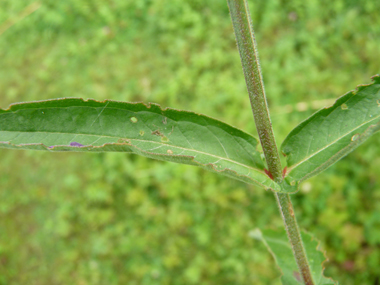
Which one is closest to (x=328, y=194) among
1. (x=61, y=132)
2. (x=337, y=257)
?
(x=337, y=257)

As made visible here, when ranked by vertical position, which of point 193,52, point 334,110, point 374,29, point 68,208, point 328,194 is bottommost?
point 334,110

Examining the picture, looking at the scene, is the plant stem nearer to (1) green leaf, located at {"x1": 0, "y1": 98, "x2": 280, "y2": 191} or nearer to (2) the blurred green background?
(1) green leaf, located at {"x1": 0, "y1": 98, "x2": 280, "y2": 191}

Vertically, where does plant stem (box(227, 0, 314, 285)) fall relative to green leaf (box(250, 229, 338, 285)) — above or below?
above

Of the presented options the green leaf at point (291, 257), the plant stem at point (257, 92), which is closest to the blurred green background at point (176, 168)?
the green leaf at point (291, 257)

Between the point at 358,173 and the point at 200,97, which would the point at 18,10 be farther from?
the point at 358,173

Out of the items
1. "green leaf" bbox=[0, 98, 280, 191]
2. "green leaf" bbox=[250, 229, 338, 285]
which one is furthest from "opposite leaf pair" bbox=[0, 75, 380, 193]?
"green leaf" bbox=[250, 229, 338, 285]

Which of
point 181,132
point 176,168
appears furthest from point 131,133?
point 176,168

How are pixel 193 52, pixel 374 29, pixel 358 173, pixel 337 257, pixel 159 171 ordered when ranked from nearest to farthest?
pixel 337 257, pixel 358 173, pixel 159 171, pixel 374 29, pixel 193 52
